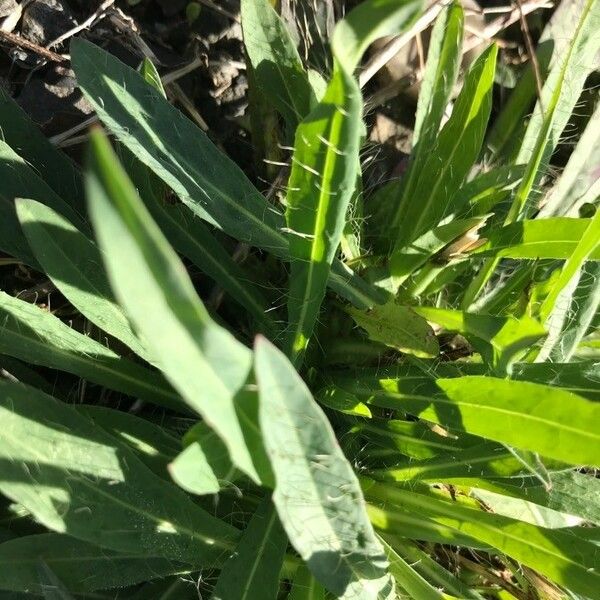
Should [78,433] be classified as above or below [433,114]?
below

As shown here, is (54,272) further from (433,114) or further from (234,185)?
(433,114)

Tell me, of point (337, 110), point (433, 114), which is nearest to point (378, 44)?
point (433, 114)

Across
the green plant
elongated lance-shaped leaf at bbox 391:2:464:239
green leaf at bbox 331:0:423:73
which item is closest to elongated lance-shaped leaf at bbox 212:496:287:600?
the green plant

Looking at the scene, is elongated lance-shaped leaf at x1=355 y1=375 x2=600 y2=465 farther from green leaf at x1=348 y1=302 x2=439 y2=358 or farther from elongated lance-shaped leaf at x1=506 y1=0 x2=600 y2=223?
elongated lance-shaped leaf at x1=506 y1=0 x2=600 y2=223

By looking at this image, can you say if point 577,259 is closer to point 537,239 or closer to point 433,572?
point 537,239

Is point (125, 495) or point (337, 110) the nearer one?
point (337, 110)

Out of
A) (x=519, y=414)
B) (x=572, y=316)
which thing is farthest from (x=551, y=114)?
(x=519, y=414)

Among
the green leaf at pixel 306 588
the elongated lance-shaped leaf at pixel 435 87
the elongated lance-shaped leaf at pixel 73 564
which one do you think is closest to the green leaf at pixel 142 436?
the elongated lance-shaped leaf at pixel 73 564
